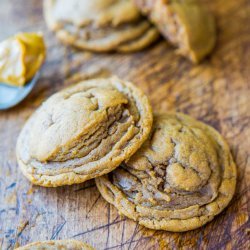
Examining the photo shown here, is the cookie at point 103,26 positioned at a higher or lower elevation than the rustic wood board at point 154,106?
higher

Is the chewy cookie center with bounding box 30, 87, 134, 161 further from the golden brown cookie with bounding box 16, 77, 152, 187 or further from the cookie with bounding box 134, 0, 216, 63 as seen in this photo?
the cookie with bounding box 134, 0, 216, 63

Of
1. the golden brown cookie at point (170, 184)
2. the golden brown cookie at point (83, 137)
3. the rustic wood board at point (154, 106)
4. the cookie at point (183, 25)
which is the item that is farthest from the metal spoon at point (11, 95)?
the cookie at point (183, 25)

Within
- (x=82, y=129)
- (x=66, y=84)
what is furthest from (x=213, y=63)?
(x=82, y=129)

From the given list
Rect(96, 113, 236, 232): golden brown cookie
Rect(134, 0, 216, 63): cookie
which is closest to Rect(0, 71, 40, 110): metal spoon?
Rect(96, 113, 236, 232): golden brown cookie

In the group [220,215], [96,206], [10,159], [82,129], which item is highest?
[82,129]

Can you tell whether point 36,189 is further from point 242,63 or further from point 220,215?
point 242,63

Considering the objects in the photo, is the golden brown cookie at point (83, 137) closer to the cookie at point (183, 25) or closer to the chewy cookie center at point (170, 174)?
the chewy cookie center at point (170, 174)

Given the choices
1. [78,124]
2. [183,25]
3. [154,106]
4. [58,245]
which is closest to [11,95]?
[78,124]
